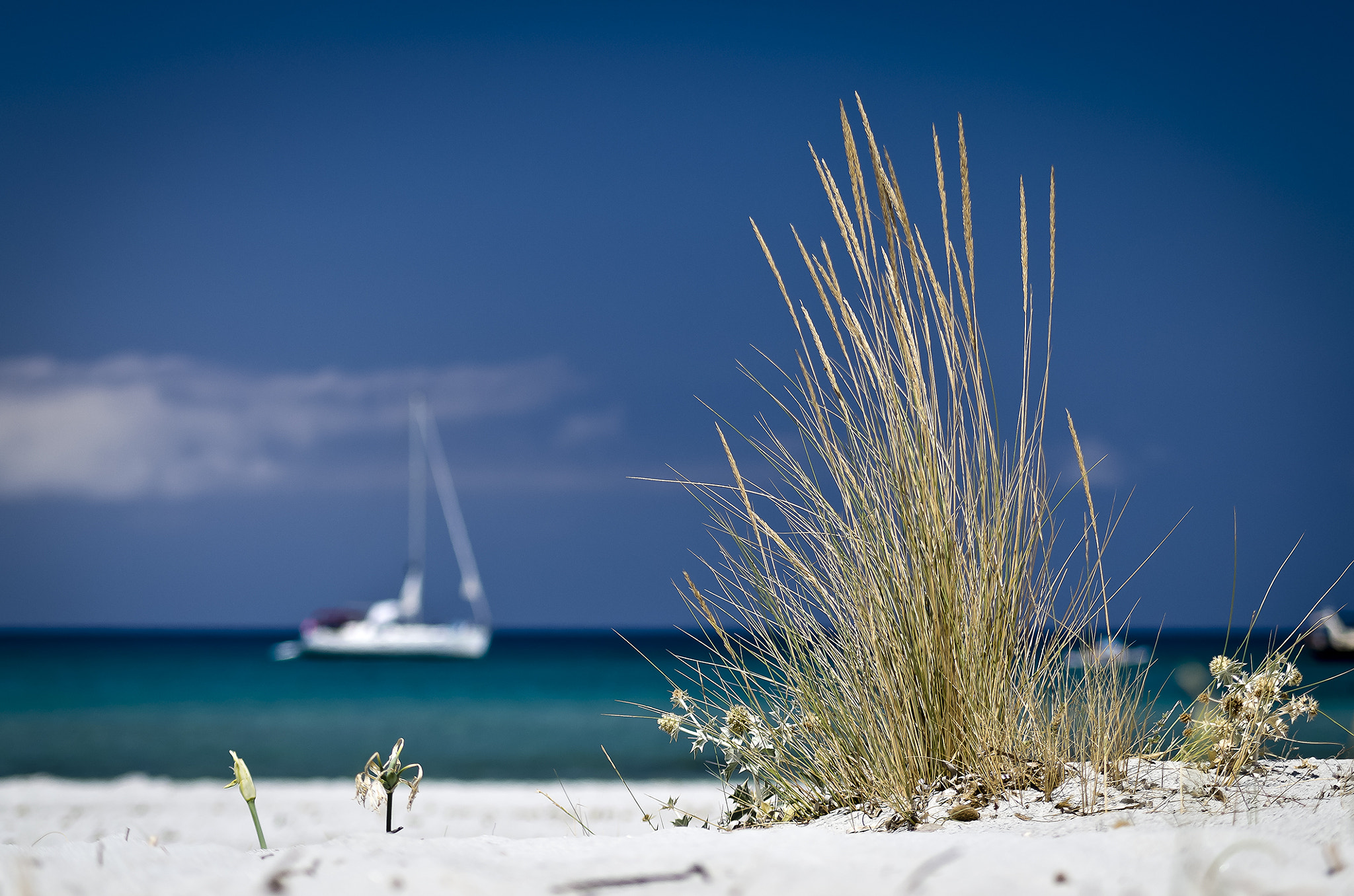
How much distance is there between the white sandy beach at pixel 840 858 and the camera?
95cm

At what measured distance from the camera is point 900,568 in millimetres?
1533

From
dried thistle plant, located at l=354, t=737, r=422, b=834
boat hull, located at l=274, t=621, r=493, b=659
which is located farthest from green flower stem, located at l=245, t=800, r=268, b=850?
boat hull, located at l=274, t=621, r=493, b=659

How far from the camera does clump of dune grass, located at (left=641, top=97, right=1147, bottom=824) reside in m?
1.50

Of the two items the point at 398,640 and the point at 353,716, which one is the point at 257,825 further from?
the point at 398,640

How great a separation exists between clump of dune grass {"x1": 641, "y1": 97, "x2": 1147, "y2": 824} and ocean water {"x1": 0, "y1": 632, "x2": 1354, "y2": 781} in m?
0.24

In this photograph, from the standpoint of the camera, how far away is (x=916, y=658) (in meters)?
1.49

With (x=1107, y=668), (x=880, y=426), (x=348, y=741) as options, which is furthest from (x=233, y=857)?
(x=348, y=741)

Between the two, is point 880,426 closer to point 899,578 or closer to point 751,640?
point 899,578

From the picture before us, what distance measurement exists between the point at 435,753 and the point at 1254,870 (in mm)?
11187

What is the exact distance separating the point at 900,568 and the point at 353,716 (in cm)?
1592

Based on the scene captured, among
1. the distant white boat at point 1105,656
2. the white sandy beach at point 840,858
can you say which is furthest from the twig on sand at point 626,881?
the distant white boat at point 1105,656

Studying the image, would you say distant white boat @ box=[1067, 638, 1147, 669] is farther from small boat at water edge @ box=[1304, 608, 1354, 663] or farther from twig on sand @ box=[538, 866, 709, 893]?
small boat at water edge @ box=[1304, 608, 1354, 663]

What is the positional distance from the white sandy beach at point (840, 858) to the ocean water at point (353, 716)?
0.78ft

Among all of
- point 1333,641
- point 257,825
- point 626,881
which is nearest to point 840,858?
point 626,881
